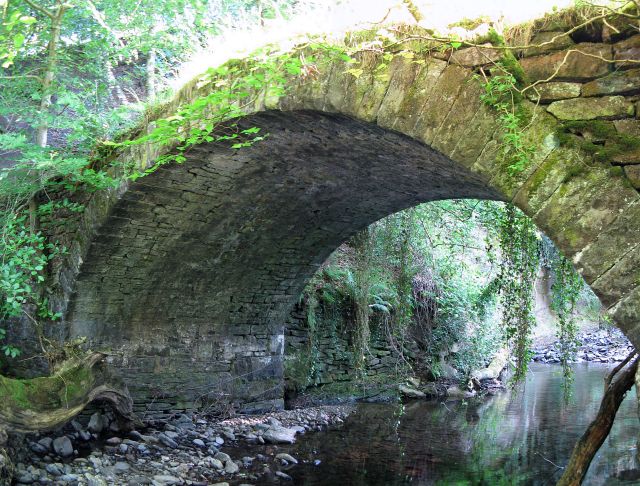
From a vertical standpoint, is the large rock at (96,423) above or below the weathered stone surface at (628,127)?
below

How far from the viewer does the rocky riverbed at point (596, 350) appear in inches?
516

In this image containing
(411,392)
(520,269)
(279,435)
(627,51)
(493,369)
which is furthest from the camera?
(493,369)

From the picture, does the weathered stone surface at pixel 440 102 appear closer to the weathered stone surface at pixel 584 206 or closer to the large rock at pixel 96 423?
the weathered stone surface at pixel 584 206

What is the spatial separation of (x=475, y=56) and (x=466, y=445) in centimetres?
440

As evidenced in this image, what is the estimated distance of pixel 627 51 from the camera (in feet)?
8.31

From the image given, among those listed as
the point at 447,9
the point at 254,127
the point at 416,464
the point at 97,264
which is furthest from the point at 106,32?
the point at 416,464

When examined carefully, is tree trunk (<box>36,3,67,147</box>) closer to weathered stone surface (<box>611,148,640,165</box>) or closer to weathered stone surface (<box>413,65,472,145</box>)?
weathered stone surface (<box>413,65,472,145</box>)

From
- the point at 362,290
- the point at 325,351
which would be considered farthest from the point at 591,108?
the point at 325,351

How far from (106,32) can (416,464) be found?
4.87m

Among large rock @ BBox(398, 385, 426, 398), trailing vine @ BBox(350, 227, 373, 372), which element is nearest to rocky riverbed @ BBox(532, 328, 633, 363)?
large rock @ BBox(398, 385, 426, 398)

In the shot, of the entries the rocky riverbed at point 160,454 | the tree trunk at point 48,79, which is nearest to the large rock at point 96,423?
the rocky riverbed at point 160,454

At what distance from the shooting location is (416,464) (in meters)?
5.56

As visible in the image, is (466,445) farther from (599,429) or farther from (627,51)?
(627,51)

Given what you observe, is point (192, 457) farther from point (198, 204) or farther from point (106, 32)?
point (106, 32)
